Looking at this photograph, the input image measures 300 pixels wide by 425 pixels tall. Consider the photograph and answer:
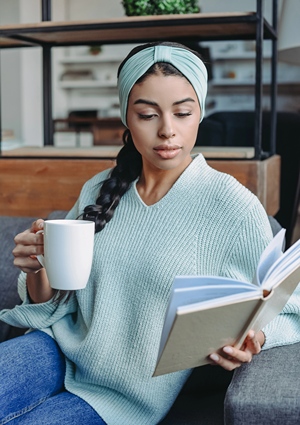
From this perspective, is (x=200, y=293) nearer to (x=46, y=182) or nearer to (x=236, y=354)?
(x=236, y=354)

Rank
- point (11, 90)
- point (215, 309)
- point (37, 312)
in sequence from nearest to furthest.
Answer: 1. point (215, 309)
2. point (37, 312)
3. point (11, 90)

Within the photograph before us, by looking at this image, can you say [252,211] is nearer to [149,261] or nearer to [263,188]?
[149,261]

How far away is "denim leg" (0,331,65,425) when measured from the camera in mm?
1280

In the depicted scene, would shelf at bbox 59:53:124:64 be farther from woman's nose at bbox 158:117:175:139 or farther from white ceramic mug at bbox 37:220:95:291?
white ceramic mug at bbox 37:220:95:291

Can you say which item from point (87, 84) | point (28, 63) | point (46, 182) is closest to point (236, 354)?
point (46, 182)

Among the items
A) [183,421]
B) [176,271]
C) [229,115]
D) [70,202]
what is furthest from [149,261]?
[229,115]

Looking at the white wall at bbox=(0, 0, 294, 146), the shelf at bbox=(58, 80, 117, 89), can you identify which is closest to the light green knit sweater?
the white wall at bbox=(0, 0, 294, 146)

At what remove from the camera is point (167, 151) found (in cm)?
132

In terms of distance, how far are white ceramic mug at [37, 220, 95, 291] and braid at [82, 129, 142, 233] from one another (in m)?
0.30

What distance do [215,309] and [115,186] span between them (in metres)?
0.62

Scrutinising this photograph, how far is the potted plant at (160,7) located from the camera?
200 centimetres

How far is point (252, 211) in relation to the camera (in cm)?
133

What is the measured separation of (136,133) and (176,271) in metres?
0.28

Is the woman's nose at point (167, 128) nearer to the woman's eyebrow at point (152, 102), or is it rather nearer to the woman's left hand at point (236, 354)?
the woman's eyebrow at point (152, 102)
